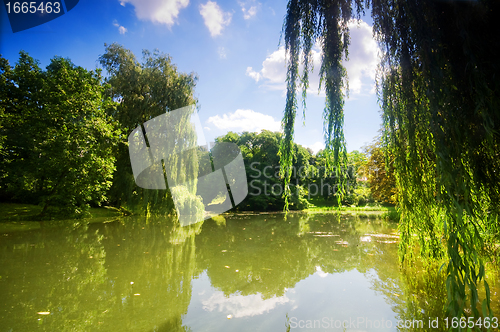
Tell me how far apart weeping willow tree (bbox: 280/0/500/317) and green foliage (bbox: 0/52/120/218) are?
12.6 meters

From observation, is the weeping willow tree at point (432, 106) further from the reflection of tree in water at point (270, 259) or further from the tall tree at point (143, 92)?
the tall tree at point (143, 92)

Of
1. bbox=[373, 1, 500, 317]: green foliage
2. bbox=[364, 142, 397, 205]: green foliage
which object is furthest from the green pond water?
bbox=[364, 142, 397, 205]: green foliage

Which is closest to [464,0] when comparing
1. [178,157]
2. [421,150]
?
[421,150]

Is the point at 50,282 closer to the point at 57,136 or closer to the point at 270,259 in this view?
the point at 270,259

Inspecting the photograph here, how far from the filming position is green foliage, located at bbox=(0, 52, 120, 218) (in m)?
11.5

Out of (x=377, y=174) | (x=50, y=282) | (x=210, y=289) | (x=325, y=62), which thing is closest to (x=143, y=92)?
(x=50, y=282)

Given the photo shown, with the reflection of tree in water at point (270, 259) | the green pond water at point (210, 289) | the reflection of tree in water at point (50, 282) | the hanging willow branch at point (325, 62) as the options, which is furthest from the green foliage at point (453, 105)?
Result: the reflection of tree in water at point (50, 282)

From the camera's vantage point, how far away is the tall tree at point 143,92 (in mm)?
11930

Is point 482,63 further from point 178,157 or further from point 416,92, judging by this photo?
point 178,157

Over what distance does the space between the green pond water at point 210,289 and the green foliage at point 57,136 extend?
20.7ft

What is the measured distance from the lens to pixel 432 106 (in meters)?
1.70

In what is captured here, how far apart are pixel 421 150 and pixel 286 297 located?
256 cm

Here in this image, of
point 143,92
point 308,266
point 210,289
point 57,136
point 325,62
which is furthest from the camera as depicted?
point 143,92

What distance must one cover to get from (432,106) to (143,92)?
1269 centimetres
